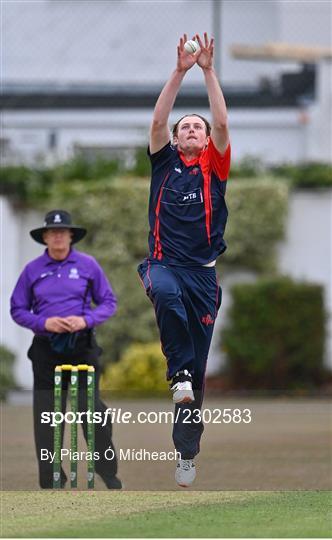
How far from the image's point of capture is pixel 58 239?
353 inches

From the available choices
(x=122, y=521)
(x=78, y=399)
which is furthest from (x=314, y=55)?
(x=122, y=521)

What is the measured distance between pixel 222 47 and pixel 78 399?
10.9 metres

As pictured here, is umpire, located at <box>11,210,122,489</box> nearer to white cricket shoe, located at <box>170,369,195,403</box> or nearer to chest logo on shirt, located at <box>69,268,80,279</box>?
chest logo on shirt, located at <box>69,268,80,279</box>

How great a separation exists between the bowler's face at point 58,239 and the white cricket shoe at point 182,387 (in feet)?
7.02

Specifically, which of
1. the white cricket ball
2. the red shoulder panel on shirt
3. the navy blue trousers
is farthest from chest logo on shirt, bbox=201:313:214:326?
the white cricket ball

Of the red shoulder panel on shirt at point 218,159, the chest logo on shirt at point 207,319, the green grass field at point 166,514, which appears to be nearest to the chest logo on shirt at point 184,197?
the red shoulder panel on shirt at point 218,159

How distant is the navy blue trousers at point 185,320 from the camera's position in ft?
23.0

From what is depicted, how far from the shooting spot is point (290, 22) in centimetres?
1969

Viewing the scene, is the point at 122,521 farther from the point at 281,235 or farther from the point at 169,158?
the point at 281,235

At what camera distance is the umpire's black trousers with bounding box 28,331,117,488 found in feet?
27.5

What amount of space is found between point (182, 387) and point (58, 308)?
2018mm

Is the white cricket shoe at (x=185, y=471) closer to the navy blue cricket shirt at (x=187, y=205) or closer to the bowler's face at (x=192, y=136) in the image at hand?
the navy blue cricket shirt at (x=187, y=205)

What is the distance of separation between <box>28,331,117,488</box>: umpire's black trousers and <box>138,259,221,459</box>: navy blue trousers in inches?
44.2

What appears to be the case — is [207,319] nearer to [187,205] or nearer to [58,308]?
[187,205]
